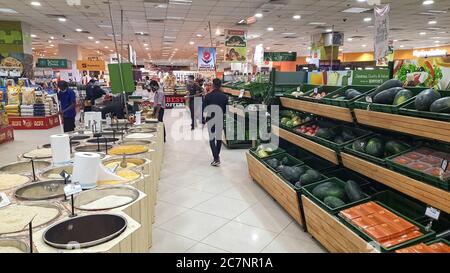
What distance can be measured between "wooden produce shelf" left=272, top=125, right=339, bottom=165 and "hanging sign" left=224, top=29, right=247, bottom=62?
8.30m

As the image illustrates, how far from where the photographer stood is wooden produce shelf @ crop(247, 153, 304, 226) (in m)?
3.62

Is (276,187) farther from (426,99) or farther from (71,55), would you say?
(71,55)

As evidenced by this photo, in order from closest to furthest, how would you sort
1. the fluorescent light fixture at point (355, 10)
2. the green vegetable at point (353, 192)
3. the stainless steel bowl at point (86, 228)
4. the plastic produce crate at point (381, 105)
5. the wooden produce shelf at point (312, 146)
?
the stainless steel bowl at point (86, 228) → the plastic produce crate at point (381, 105) → the green vegetable at point (353, 192) → the wooden produce shelf at point (312, 146) → the fluorescent light fixture at point (355, 10)

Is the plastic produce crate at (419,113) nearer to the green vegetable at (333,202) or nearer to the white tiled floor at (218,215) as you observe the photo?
the green vegetable at (333,202)

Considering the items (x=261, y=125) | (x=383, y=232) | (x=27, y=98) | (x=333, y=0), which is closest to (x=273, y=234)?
(x=383, y=232)

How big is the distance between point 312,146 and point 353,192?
3.05ft

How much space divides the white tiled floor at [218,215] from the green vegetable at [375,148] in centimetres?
107

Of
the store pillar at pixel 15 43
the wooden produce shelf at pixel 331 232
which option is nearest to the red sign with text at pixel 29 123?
the store pillar at pixel 15 43

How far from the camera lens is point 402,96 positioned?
2.76 meters

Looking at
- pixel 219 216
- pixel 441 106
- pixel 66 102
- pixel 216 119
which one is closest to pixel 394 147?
pixel 441 106

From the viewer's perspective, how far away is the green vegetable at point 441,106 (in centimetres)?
229

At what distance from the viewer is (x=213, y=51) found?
518 inches

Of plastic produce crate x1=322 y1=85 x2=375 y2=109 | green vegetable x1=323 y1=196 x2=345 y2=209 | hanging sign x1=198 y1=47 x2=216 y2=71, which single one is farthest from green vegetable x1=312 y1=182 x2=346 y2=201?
hanging sign x1=198 y1=47 x2=216 y2=71

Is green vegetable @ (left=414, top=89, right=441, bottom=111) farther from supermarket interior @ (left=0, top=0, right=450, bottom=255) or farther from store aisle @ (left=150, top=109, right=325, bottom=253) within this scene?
store aisle @ (left=150, top=109, right=325, bottom=253)
